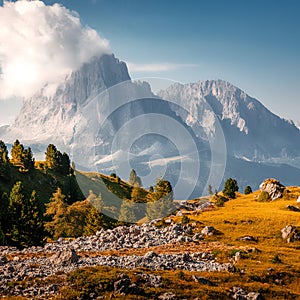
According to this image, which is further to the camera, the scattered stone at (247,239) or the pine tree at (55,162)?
the pine tree at (55,162)

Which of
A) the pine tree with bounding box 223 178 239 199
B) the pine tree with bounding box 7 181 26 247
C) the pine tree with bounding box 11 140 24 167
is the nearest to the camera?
the pine tree with bounding box 7 181 26 247

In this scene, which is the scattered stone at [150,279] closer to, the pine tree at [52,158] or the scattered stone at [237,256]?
the scattered stone at [237,256]

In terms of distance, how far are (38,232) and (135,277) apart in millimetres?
48248

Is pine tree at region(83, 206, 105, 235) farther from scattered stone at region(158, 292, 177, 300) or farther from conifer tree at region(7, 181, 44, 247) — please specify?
scattered stone at region(158, 292, 177, 300)

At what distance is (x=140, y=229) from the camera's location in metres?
65.9

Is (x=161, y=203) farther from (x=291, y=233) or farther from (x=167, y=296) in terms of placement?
(x=167, y=296)

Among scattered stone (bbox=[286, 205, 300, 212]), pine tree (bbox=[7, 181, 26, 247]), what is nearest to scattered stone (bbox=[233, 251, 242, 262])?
pine tree (bbox=[7, 181, 26, 247])

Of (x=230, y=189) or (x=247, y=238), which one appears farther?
(x=230, y=189)

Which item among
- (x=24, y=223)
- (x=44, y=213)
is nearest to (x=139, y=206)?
(x=44, y=213)

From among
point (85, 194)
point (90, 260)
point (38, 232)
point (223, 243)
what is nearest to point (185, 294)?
point (90, 260)

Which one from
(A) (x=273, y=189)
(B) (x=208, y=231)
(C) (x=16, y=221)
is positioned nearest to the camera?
(B) (x=208, y=231)

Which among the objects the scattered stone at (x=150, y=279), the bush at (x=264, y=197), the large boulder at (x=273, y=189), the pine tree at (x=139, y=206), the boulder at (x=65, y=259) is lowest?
the pine tree at (x=139, y=206)

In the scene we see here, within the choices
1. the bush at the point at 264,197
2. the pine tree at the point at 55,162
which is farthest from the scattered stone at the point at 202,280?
the pine tree at the point at 55,162

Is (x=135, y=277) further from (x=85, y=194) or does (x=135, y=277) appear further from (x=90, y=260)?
(x=85, y=194)
